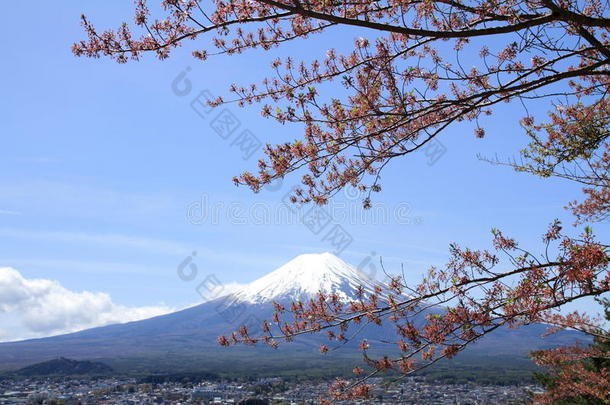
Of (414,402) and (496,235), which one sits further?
(414,402)

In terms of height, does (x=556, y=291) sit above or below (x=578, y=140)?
below

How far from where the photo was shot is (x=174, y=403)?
209 ft

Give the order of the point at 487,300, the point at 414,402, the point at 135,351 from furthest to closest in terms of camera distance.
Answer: the point at 135,351 → the point at 414,402 → the point at 487,300

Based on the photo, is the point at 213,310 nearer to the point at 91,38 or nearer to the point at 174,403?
the point at 174,403

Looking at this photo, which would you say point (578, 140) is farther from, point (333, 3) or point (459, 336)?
point (333, 3)

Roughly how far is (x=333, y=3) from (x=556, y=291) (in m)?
3.02

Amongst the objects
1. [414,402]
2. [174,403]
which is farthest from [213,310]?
[414,402]

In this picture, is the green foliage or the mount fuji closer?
the green foliage

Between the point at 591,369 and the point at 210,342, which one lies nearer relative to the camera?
the point at 591,369

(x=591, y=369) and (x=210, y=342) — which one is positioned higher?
(x=210, y=342)

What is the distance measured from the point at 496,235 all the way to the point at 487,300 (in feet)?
2.43

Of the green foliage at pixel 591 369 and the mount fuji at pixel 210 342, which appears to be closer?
the green foliage at pixel 591 369

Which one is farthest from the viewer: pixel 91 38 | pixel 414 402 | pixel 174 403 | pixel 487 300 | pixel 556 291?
pixel 174 403

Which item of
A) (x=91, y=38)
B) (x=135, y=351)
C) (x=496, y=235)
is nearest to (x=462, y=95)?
(x=496, y=235)
